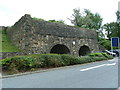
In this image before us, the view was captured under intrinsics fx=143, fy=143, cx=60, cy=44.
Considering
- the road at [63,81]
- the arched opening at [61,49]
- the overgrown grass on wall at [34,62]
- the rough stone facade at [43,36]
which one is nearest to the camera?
the road at [63,81]

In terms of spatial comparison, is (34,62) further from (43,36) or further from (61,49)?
(61,49)

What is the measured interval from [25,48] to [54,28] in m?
4.23

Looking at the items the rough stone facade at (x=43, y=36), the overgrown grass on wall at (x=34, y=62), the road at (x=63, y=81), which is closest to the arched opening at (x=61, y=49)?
the rough stone facade at (x=43, y=36)

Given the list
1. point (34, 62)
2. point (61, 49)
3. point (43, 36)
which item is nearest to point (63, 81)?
point (34, 62)

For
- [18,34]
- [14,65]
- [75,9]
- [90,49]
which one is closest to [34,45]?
[18,34]

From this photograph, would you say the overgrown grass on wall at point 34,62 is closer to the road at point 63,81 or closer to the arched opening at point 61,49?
the road at point 63,81

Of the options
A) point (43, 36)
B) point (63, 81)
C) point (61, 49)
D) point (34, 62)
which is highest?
point (43, 36)

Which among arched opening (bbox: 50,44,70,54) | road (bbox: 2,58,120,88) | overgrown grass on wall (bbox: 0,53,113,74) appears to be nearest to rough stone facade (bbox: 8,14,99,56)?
arched opening (bbox: 50,44,70,54)

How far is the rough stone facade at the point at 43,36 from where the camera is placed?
13.4 meters

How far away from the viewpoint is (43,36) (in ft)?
46.8

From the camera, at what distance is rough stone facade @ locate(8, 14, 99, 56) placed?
1338 centimetres

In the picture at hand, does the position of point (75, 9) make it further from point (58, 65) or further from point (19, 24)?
point (58, 65)

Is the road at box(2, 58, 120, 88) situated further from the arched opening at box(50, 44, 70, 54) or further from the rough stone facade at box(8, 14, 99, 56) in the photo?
the arched opening at box(50, 44, 70, 54)

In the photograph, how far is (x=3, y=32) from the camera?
1795cm
